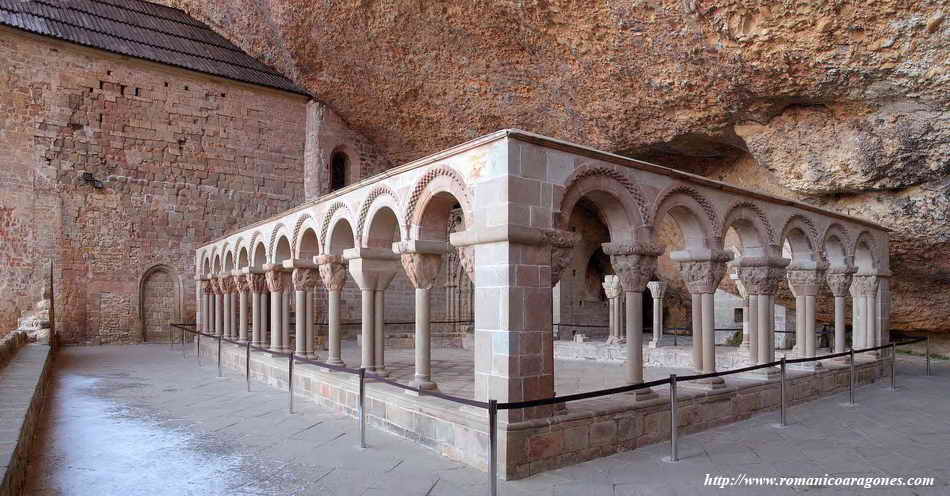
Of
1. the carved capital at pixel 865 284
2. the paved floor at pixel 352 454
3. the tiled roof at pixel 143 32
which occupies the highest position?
the tiled roof at pixel 143 32

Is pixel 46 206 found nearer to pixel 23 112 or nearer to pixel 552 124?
pixel 23 112

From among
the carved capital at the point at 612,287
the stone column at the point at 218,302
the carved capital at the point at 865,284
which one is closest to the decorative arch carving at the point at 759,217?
the carved capital at the point at 865,284

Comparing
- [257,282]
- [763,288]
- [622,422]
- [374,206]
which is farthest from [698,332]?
[257,282]

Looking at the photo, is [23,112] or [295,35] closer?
[23,112]

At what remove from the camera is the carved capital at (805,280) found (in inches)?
340

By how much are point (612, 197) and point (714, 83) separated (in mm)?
5699

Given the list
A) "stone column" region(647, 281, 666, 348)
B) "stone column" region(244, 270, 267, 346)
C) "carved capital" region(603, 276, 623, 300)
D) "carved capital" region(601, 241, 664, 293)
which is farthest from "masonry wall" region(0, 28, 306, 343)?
"carved capital" region(601, 241, 664, 293)

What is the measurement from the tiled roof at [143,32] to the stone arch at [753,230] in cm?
1388

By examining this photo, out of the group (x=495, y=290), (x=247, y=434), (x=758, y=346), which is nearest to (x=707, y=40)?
(x=758, y=346)

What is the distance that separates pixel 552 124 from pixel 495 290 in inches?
380

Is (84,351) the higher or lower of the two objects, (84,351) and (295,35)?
the lower

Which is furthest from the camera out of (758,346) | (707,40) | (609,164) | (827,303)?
(827,303)

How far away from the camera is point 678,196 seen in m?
6.52

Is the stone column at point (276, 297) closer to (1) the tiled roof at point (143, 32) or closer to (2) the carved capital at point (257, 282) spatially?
(2) the carved capital at point (257, 282)
